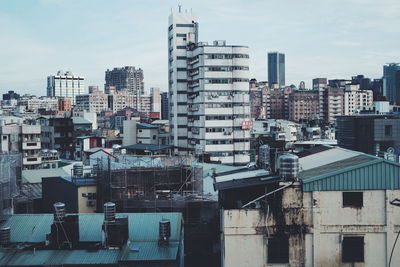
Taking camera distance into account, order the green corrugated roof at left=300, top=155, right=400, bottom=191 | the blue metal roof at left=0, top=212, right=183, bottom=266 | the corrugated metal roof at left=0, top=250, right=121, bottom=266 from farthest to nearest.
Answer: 1. the blue metal roof at left=0, top=212, right=183, bottom=266
2. the corrugated metal roof at left=0, top=250, right=121, bottom=266
3. the green corrugated roof at left=300, top=155, right=400, bottom=191

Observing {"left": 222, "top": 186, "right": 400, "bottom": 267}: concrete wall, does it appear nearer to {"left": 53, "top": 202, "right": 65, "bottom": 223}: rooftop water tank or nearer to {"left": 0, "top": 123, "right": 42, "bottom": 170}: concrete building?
{"left": 53, "top": 202, "right": 65, "bottom": 223}: rooftop water tank

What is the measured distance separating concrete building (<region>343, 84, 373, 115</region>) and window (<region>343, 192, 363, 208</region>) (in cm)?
16350

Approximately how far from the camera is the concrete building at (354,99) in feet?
586

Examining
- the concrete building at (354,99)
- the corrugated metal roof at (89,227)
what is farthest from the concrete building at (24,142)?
the concrete building at (354,99)

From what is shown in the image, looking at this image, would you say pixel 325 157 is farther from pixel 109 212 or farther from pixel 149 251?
pixel 109 212

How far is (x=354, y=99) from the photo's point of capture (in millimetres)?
180375

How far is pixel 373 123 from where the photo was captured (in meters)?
51.4

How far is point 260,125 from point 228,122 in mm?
37677

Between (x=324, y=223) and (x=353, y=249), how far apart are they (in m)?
1.59

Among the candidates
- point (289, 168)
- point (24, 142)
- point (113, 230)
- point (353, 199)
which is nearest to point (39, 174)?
point (24, 142)

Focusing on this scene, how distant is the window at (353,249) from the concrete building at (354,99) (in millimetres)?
163647

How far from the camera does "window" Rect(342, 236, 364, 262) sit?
65.3ft

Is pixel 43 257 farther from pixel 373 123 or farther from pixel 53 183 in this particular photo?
pixel 373 123

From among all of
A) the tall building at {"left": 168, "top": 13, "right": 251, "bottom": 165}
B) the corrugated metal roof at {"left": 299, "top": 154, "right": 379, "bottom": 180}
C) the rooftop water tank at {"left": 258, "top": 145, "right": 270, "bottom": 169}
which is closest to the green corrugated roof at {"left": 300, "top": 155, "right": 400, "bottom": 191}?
the corrugated metal roof at {"left": 299, "top": 154, "right": 379, "bottom": 180}
